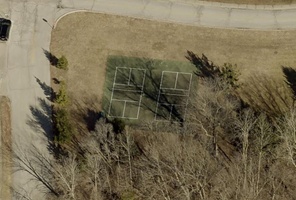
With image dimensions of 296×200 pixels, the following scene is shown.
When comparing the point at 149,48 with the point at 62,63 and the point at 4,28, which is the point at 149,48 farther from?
the point at 4,28

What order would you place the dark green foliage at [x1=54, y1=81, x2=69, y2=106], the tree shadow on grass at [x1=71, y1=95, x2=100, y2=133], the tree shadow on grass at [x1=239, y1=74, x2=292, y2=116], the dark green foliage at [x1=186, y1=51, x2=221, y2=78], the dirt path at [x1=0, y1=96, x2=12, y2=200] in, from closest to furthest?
1. the dirt path at [x1=0, y1=96, x2=12, y2=200]
2. the dark green foliage at [x1=54, y1=81, x2=69, y2=106]
3. the tree shadow on grass at [x1=239, y1=74, x2=292, y2=116]
4. the tree shadow on grass at [x1=71, y1=95, x2=100, y2=133]
5. the dark green foliage at [x1=186, y1=51, x2=221, y2=78]

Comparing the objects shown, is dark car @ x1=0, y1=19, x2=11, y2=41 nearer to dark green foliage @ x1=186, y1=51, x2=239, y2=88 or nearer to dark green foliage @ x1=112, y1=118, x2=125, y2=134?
dark green foliage @ x1=112, y1=118, x2=125, y2=134

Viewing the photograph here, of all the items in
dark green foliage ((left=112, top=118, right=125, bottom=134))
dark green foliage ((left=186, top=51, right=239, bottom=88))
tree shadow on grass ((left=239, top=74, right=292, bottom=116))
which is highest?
dark green foliage ((left=186, top=51, right=239, bottom=88))

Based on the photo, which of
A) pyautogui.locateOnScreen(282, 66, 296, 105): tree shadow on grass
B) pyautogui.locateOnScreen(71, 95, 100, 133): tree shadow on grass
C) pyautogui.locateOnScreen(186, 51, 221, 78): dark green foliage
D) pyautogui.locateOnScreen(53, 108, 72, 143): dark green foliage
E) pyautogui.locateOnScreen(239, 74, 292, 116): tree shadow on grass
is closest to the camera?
pyautogui.locateOnScreen(53, 108, 72, 143): dark green foliage

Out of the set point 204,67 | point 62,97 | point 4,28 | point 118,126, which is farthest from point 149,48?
point 4,28

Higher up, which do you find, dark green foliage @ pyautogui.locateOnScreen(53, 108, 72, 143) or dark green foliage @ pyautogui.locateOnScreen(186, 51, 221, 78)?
dark green foliage @ pyautogui.locateOnScreen(186, 51, 221, 78)

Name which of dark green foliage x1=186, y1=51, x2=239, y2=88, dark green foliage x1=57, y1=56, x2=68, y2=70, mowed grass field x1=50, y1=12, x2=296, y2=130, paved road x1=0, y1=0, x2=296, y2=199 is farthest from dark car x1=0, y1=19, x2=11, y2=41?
dark green foliage x1=186, y1=51, x2=239, y2=88
